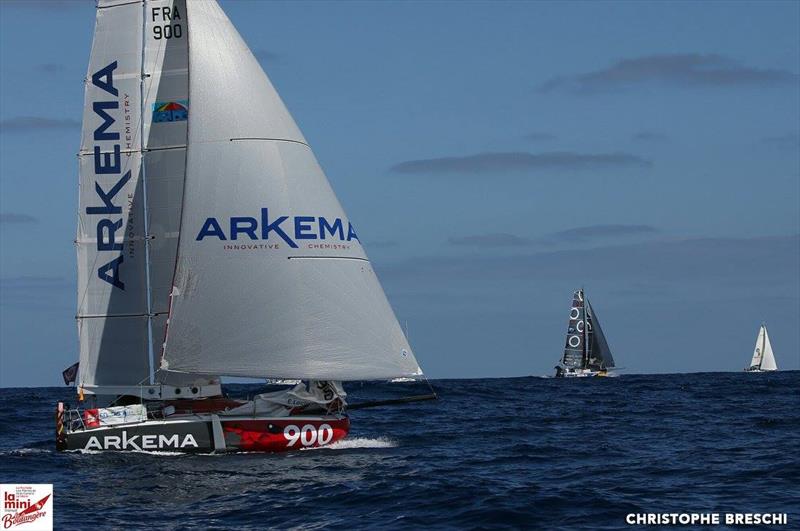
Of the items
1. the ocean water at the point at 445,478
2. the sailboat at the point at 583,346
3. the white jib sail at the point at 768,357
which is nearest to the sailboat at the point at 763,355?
the white jib sail at the point at 768,357

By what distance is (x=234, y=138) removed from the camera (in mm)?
31625

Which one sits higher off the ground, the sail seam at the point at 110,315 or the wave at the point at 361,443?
the sail seam at the point at 110,315

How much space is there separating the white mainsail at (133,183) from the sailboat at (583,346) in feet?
283

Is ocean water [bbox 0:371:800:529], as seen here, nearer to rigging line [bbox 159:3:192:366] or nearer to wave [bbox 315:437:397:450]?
wave [bbox 315:437:397:450]

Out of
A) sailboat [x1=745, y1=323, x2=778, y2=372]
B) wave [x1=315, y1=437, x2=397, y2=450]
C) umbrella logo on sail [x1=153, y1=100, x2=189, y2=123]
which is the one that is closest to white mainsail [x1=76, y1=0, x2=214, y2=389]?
umbrella logo on sail [x1=153, y1=100, x2=189, y2=123]

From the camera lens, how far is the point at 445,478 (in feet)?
87.0

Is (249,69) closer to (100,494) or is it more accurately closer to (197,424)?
(197,424)

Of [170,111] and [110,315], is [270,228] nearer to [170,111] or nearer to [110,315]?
[170,111]

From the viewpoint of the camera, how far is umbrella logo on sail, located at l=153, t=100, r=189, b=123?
111 feet

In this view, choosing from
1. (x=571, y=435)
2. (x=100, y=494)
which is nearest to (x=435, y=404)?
(x=571, y=435)

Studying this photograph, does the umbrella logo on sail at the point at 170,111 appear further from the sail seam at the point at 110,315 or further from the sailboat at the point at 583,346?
the sailboat at the point at 583,346

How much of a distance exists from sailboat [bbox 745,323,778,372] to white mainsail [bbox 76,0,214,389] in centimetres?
12184

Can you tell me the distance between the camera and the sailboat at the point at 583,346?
11756 centimetres

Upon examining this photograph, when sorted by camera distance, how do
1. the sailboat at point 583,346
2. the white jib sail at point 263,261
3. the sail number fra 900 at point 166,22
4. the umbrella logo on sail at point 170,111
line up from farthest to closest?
the sailboat at point 583,346
the sail number fra 900 at point 166,22
the umbrella logo on sail at point 170,111
the white jib sail at point 263,261
